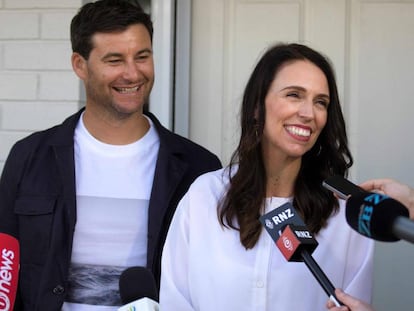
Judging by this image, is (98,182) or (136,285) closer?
(136,285)

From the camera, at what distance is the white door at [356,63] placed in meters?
3.23

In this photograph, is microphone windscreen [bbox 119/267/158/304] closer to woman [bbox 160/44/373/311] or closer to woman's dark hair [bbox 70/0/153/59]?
woman [bbox 160/44/373/311]

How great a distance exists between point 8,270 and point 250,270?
833 mm

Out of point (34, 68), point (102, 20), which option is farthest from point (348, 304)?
point (34, 68)

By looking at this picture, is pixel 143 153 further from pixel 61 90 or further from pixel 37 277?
pixel 61 90

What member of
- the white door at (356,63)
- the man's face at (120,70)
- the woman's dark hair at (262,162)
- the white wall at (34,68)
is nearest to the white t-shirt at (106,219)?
the man's face at (120,70)

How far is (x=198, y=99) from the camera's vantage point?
3.41 metres

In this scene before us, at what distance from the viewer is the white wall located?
3.19 meters

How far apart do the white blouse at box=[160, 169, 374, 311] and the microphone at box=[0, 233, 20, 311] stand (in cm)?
53

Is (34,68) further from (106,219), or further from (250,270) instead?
(250,270)

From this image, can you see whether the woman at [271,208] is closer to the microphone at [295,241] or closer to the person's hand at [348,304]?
the microphone at [295,241]

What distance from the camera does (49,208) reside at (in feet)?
7.58

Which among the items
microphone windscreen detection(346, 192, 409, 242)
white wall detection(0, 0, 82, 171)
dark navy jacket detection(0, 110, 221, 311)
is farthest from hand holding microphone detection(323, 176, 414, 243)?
white wall detection(0, 0, 82, 171)

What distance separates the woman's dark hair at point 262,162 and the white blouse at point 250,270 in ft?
0.17
